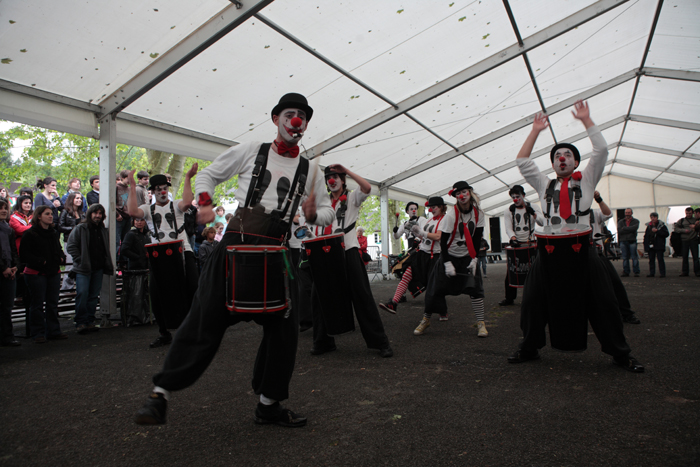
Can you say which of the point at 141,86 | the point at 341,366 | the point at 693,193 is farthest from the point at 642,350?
the point at 693,193

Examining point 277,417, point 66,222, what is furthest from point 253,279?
point 66,222

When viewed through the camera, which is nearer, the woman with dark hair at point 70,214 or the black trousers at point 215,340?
the black trousers at point 215,340

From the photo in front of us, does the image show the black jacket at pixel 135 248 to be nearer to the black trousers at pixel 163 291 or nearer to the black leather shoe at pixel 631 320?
the black trousers at pixel 163 291

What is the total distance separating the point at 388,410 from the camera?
2762mm

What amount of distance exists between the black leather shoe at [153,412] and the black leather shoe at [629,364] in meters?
3.37

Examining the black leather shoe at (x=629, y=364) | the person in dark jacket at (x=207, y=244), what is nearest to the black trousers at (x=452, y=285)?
the black leather shoe at (x=629, y=364)

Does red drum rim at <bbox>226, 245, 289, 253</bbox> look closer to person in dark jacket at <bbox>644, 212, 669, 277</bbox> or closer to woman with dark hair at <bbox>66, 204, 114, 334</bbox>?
woman with dark hair at <bbox>66, 204, 114, 334</bbox>

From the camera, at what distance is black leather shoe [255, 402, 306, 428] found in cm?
256

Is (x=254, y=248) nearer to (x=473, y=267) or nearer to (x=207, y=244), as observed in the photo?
(x=473, y=267)

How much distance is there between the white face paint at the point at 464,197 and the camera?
5148 mm

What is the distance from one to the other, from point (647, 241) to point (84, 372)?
14546 millimetres

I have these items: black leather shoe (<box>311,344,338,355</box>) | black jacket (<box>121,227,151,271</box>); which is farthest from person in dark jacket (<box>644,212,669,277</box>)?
black jacket (<box>121,227,151,271</box>)

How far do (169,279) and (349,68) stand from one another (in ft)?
15.5

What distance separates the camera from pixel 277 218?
2.50 meters
